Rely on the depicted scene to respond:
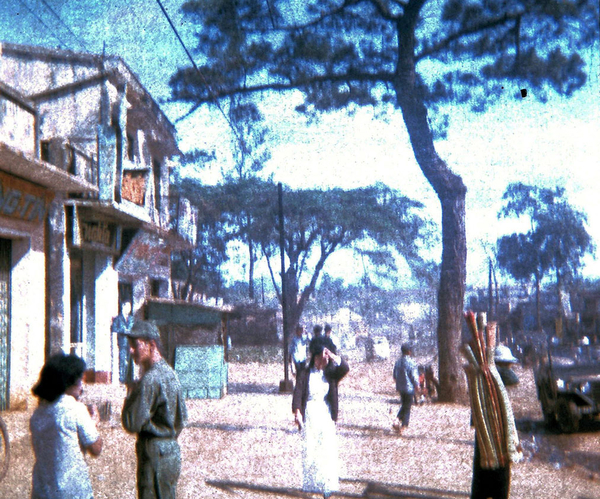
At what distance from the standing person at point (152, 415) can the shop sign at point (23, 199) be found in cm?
667

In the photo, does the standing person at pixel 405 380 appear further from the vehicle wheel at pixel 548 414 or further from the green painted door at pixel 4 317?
the green painted door at pixel 4 317

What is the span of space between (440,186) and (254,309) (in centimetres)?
1161

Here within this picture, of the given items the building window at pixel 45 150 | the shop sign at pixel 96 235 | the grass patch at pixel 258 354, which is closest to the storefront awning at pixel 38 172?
the building window at pixel 45 150

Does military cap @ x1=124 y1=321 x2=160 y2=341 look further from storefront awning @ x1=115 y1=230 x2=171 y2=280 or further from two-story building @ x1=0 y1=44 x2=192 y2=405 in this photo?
storefront awning @ x1=115 y1=230 x2=171 y2=280

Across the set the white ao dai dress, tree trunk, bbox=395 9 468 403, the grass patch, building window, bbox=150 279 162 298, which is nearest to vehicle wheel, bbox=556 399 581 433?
tree trunk, bbox=395 9 468 403

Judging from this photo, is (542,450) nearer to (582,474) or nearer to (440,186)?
(582,474)

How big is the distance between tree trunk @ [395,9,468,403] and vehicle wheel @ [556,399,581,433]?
9.24 feet

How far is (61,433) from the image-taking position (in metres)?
3.22

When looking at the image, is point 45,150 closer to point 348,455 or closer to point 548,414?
point 348,455

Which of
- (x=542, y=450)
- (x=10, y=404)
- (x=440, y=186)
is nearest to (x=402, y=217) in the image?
(x=440, y=186)

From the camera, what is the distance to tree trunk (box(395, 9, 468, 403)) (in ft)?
34.8

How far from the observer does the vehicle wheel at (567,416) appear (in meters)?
9.61

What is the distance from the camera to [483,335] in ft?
16.1

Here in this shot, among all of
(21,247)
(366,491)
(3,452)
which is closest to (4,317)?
(21,247)
